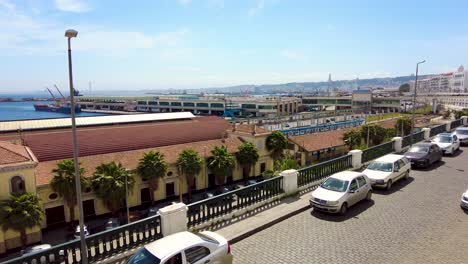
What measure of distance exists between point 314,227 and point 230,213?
3.31 metres

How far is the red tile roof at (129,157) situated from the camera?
105 feet

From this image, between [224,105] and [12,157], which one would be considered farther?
[224,105]

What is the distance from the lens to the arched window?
25641 millimetres

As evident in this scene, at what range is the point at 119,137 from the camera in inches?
1732

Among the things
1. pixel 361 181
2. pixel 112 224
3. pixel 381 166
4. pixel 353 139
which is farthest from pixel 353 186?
pixel 353 139

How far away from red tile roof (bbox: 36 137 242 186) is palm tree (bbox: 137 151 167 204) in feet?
4.32

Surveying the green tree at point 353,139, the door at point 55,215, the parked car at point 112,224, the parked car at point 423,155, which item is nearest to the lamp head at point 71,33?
the parked car at point 423,155

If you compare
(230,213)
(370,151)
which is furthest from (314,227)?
(370,151)

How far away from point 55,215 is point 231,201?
88.7 ft

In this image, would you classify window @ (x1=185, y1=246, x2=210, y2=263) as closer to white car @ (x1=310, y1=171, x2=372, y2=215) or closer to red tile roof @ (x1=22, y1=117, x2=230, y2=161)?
white car @ (x1=310, y1=171, x2=372, y2=215)

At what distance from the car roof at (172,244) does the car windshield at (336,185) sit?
7.26 m

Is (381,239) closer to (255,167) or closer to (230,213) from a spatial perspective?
(230,213)

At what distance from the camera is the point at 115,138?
43500mm

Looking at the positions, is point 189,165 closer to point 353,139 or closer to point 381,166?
point 381,166
